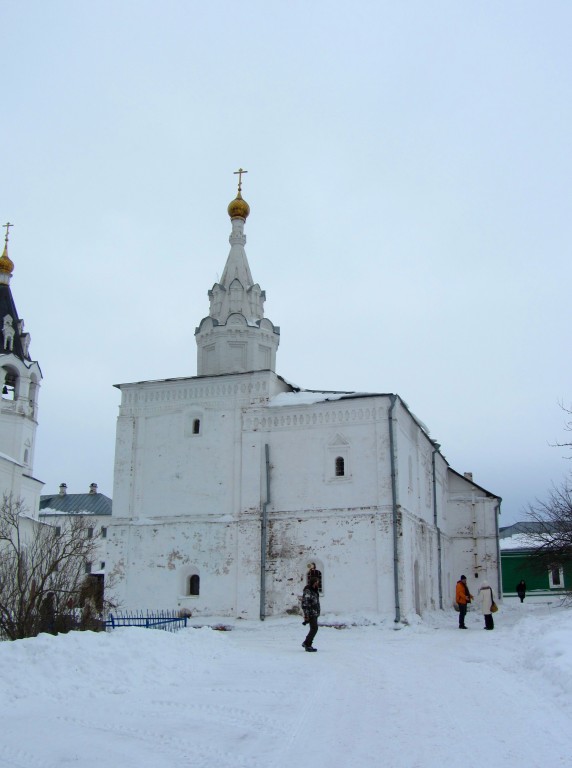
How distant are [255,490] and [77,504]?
40.6m

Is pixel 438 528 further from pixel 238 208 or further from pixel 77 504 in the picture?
pixel 77 504

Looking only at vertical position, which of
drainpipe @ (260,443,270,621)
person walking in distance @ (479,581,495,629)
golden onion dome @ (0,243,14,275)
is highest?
golden onion dome @ (0,243,14,275)

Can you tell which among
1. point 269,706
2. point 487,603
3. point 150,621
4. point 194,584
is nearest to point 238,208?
point 194,584

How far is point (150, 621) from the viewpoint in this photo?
18.2 metres

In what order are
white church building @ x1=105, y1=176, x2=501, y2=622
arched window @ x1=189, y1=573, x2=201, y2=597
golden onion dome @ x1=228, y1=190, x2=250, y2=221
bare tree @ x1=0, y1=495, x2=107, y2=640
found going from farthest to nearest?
golden onion dome @ x1=228, y1=190, x2=250, y2=221, arched window @ x1=189, y1=573, x2=201, y2=597, white church building @ x1=105, y1=176, x2=501, y2=622, bare tree @ x1=0, y1=495, x2=107, y2=640

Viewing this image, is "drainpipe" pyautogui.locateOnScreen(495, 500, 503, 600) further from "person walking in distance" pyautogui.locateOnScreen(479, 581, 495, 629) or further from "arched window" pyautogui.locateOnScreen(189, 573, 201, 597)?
"arched window" pyautogui.locateOnScreen(189, 573, 201, 597)

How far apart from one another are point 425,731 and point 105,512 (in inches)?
2123

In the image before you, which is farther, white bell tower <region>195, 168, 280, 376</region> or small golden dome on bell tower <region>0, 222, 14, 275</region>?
small golden dome on bell tower <region>0, 222, 14, 275</region>

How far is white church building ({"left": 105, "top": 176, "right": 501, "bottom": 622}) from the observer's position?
69.5 feet

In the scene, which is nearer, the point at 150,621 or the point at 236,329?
the point at 150,621

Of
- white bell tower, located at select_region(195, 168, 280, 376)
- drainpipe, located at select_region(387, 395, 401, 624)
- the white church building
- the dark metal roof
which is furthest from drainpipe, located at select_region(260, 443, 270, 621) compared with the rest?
the dark metal roof

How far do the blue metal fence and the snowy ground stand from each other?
3.23 meters

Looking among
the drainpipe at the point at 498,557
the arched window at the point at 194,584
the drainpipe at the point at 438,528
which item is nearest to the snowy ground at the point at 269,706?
the arched window at the point at 194,584

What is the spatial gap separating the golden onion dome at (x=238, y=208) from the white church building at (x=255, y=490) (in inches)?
110
